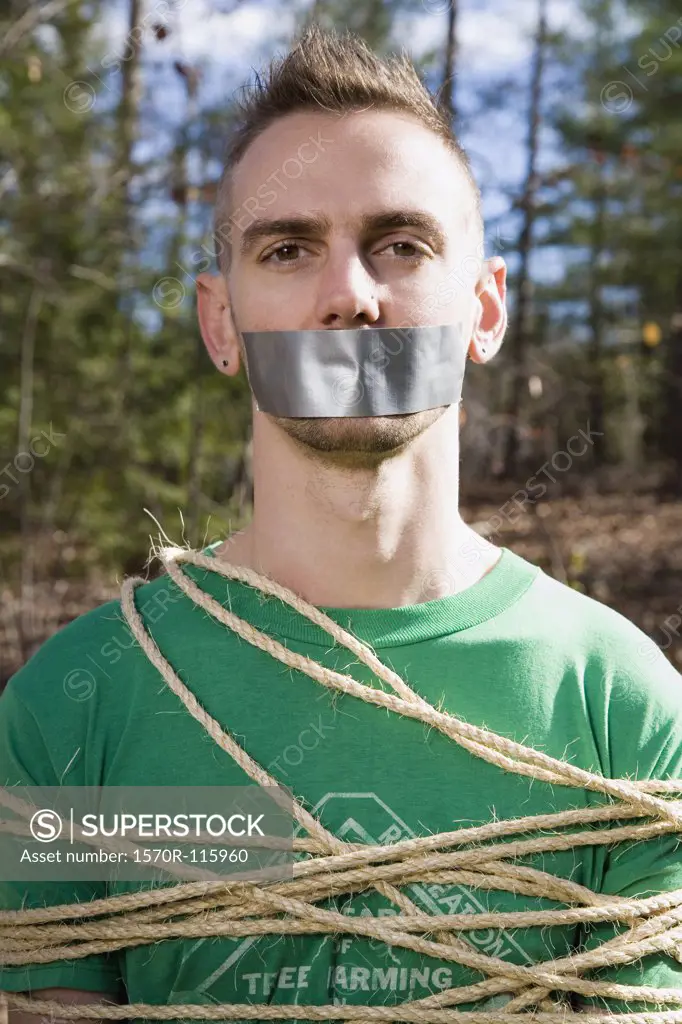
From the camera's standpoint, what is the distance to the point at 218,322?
Result: 1.78m

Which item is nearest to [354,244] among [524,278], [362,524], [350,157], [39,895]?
[350,157]

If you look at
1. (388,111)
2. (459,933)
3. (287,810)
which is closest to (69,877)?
(287,810)

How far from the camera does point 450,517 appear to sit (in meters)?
1.67

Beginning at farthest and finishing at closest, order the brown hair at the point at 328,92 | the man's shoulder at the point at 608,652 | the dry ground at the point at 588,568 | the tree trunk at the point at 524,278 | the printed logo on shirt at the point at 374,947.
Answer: the tree trunk at the point at 524,278 < the dry ground at the point at 588,568 < the brown hair at the point at 328,92 < the man's shoulder at the point at 608,652 < the printed logo on shirt at the point at 374,947

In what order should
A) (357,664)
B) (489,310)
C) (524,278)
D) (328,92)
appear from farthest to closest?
(524,278) < (489,310) < (328,92) < (357,664)

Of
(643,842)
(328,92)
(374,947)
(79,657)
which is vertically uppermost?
(328,92)

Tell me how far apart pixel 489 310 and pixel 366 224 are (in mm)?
349

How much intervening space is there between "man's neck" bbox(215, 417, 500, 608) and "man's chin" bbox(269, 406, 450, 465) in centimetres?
2

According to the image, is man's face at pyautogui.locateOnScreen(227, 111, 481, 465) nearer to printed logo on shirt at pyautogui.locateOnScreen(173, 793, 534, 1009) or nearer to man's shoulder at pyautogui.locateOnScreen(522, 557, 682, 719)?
man's shoulder at pyautogui.locateOnScreen(522, 557, 682, 719)

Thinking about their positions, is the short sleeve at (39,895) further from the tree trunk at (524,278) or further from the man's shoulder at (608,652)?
the tree trunk at (524,278)

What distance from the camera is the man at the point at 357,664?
148 centimetres

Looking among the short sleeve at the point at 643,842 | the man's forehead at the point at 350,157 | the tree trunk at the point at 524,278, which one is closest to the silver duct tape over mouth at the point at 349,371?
the man's forehead at the point at 350,157

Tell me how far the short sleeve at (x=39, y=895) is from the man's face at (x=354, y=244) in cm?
67

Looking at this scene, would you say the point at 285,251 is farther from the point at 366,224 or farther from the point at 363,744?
the point at 363,744
